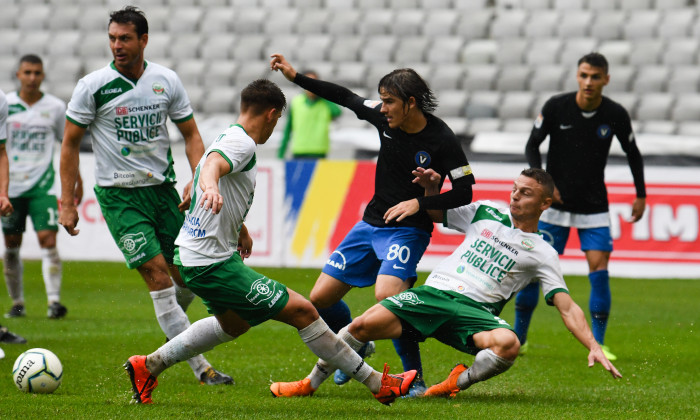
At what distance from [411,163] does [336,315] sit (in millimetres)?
1159

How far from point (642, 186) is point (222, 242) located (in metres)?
4.06

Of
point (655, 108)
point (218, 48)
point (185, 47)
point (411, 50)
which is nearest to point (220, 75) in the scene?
point (218, 48)

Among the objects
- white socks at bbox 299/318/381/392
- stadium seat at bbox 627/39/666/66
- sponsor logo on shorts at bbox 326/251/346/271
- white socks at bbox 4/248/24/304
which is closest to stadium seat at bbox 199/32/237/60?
stadium seat at bbox 627/39/666/66

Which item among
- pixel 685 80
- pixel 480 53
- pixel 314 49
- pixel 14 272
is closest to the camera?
pixel 14 272

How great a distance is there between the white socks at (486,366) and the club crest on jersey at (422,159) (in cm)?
121

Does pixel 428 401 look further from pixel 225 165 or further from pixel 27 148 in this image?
pixel 27 148

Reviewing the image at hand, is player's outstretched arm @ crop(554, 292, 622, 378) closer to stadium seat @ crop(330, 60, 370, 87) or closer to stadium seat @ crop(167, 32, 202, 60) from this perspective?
stadium seat @ crop(330, 60, 370, 87)

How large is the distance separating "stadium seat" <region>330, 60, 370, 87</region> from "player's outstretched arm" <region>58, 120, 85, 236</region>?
11.1 metres

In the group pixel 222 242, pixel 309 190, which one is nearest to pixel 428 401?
pixel 222 242

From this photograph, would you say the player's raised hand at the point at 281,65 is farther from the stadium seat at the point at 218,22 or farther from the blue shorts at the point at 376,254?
the stadium seat at the point at 218,22

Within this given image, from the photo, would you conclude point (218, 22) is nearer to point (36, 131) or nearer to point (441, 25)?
point (441, 25)

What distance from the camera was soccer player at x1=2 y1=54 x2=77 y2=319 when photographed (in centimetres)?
948

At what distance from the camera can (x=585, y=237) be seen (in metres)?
7.97

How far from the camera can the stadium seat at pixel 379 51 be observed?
59.7ft
